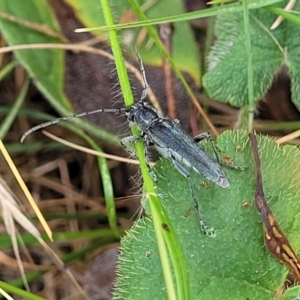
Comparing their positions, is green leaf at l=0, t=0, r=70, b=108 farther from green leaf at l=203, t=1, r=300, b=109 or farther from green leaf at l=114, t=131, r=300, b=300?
green leaf at l=114, t=131, r=300, b=300

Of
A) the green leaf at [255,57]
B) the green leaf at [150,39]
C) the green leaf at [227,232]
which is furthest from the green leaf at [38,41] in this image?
the green leaf at [227,232]

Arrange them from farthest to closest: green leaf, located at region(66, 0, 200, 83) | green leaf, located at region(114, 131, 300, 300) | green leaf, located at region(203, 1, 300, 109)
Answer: green leaf, located at region(66, 0, 200, 83) → green leaf, located at region(203, 1, 300, 109) → green leaf, located at region(114, 131, 300, 300)

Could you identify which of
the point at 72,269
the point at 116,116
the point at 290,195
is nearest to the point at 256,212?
the point at 290,195

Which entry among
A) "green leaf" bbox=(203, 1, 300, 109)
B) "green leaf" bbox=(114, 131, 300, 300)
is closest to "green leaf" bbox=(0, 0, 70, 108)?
"green leaf" bbox=(203, 1, 300, 109)

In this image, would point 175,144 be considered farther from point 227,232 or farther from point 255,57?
point 255,57

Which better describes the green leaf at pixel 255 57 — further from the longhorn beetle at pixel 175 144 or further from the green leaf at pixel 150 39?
the longhorn beetle at pixel 175 144

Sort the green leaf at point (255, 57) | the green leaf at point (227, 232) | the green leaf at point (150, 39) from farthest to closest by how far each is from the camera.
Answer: the green leaf at point (150, 39)
the green leaf at point (255, 57)
the green leaf at point (227, 232)
